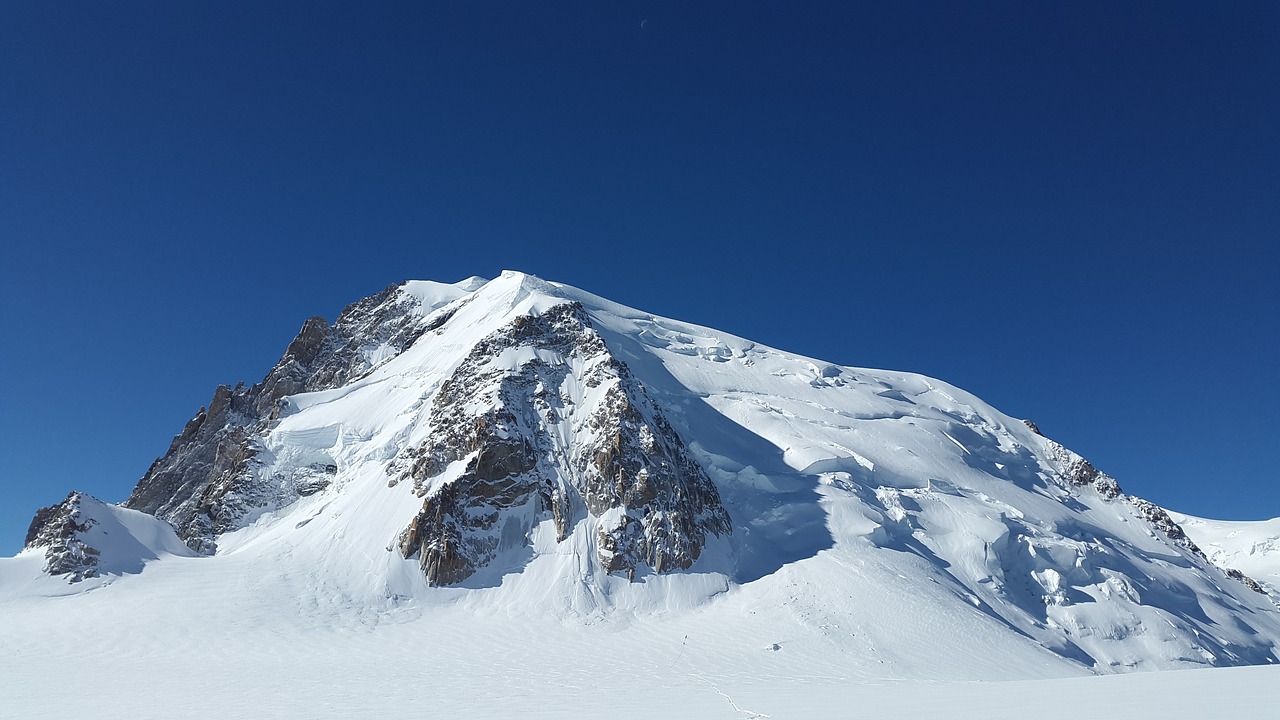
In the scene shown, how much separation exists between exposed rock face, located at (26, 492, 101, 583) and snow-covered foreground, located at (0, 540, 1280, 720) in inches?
45.9

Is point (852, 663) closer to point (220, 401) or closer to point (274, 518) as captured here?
point (274, 518)

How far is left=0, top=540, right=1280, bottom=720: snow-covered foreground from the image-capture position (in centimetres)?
2669

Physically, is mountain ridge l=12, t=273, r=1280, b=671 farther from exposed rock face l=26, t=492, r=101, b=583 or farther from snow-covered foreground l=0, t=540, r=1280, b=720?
snow-covered foreground l=0, t=540, r=1280, b=720

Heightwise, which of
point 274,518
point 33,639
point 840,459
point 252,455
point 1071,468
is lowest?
point 33,639

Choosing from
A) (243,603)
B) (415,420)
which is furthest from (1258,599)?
(243,603)

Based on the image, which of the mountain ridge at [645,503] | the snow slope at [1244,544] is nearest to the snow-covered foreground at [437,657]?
the mountain ridge at [645,503]

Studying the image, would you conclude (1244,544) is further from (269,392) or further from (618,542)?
(269,392)

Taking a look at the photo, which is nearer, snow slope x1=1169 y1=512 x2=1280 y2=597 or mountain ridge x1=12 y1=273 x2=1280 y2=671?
mountain ridge x1=12 y1=273 x2=1280 y2=671

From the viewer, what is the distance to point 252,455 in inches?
2717

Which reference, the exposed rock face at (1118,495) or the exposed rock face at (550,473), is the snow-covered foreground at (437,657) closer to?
the exposed rock face at (550,473)

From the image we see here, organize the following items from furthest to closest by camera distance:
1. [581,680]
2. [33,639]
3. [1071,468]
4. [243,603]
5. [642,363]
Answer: [1071,468] → [642,363] → [243,603] → [33,639] → [581,680]

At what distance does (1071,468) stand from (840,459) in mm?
38608

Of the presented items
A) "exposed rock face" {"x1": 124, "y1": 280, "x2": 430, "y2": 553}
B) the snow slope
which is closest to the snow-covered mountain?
"exposed rock face" {"x1": 124, "y1": 280, "x2": 430, "y2": 553}

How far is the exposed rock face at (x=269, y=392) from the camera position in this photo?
81250 mm
